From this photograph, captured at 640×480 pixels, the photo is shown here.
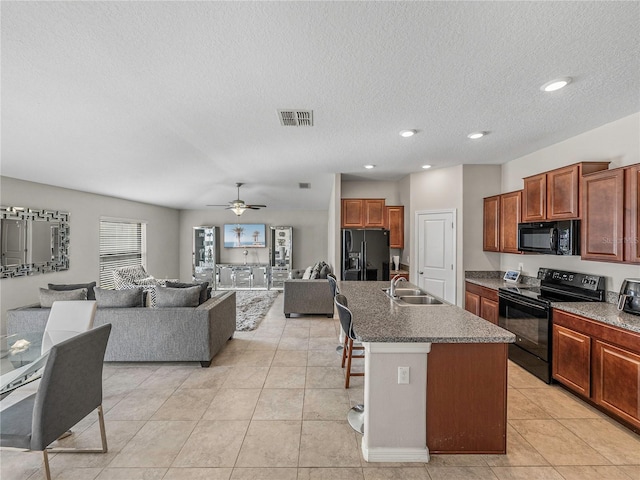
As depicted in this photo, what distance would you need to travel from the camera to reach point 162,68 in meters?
1.99

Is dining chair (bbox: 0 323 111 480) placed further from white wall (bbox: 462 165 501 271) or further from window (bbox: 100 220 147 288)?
window (bbox: 100 220 147 288)

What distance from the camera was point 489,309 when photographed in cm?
399

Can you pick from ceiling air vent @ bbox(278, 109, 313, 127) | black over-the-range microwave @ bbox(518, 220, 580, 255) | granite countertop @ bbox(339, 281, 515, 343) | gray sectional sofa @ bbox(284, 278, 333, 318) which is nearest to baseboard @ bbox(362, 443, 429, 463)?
granite countertop @ bbox(339, 281, 515, 343)

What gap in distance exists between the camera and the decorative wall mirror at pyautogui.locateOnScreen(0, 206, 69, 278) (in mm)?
4242

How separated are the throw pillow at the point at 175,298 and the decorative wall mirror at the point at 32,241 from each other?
2571mm

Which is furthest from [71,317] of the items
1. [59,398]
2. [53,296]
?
[53,296]

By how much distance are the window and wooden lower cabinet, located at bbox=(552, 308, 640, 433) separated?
24.2 ft

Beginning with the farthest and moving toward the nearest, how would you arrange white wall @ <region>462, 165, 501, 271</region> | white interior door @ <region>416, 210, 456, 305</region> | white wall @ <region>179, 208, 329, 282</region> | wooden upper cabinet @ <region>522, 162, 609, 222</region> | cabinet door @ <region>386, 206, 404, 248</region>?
white wall @ <region>179, 208, 329, 282</region> < cabinet door @ <region>386, 206, 404, 248</region> < white interior door @ <region>416, 210, 456, 305</region> < white wall @ <region>462, 165, 501, 271</region> < wooden upper cabinet @ <region>522, 162, 609, 222</region>

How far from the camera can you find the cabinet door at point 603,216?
258 cm

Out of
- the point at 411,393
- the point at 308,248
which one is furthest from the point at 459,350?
the point at 308,248

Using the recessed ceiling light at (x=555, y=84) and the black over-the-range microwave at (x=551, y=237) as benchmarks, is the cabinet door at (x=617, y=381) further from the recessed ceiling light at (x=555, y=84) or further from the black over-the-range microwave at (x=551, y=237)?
the recessed ceiling light at (x=555, y=84)

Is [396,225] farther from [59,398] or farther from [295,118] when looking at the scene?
[59,398]

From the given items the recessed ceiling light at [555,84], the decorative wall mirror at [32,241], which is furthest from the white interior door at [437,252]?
the decorative wall mirror at [32,241]

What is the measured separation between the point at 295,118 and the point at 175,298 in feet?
8.03
